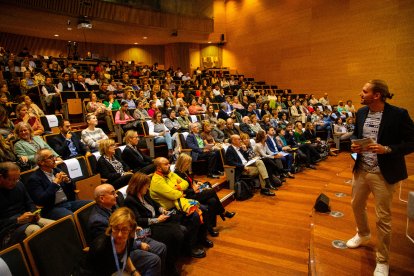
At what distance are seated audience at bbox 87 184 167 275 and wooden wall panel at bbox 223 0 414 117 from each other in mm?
7609

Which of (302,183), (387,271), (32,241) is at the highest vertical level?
(32,241)

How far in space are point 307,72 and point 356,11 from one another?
2057mm

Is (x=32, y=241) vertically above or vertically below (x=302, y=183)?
above

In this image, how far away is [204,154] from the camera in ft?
12.3

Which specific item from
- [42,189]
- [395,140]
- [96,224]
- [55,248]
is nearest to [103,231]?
[96,224]

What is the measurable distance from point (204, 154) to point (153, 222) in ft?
6.25

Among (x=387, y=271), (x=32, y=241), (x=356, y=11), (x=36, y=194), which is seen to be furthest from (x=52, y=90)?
(x=356, y=11)

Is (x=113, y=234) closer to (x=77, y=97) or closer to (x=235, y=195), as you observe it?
A: (x=235, y=195)

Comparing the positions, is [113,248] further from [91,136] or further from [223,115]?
[223,115]

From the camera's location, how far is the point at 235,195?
3.32 metres

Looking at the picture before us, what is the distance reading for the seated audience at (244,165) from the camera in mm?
3391

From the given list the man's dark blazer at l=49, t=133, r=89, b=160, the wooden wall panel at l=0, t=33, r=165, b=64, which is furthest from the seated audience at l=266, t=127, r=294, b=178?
the wooden wall panel at l=0, t=33, r=165, b=64

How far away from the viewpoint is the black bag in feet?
10.7

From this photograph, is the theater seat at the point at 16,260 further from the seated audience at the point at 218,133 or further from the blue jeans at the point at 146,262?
the seated audience at the point at 218,133
